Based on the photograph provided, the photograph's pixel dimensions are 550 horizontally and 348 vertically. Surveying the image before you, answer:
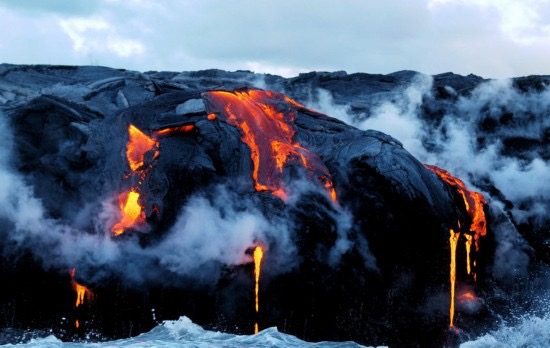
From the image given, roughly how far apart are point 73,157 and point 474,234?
8.90 meters

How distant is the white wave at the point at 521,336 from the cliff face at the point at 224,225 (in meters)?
0.50

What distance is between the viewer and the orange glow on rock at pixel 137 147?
14.8 m

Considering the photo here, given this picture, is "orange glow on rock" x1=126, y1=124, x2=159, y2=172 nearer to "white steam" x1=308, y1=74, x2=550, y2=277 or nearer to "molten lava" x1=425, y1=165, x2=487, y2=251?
"molten lava" x1=425, y1=165, x2=487, y2=251

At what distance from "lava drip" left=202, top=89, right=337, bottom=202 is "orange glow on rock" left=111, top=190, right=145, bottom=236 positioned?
2.34m

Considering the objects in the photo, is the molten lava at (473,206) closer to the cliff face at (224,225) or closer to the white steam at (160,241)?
the cliff face at (224,225)

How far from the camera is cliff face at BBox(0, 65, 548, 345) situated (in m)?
14.1

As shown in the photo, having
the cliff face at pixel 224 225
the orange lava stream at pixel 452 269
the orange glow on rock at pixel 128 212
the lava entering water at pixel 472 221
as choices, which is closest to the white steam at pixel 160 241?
the cliff face at pixel 224 225

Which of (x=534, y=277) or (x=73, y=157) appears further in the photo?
(x=534, y=277)

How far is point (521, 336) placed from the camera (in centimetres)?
1517

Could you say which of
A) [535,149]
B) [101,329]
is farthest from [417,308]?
[535,149]

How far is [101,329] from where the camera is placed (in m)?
14.0

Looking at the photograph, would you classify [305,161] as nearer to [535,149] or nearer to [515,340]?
[515,340]

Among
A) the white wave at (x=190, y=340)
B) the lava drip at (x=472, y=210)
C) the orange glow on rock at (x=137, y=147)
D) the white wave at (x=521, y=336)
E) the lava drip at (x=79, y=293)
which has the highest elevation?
the orange glow on rock at (x=137, y=147)

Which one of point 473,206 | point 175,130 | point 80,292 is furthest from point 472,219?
point 80,292
